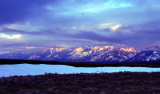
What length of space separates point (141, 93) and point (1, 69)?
103ft

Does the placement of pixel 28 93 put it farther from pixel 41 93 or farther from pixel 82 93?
pixel 82 93

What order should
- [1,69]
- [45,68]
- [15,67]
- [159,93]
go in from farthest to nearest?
[45,68] < [15,67] < [1,69] < [159,93]

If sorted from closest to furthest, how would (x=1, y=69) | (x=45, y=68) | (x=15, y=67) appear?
(x=1, y=69)
(x=15, y=67)
(x=45, y=68)

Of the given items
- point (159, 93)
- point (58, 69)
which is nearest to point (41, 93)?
point (159, 93)

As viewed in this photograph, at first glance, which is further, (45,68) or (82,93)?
(45,68)

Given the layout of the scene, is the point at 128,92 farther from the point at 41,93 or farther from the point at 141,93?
the point at 41,93

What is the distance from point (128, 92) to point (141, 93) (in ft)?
3.72

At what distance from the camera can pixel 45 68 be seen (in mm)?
48531

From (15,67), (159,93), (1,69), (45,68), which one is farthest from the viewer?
(45,68)

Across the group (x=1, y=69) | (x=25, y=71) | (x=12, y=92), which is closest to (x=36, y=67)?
(x=25, y=71)

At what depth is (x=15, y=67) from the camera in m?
45.0

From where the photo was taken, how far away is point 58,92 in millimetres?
19016

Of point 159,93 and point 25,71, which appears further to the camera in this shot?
point 25,71

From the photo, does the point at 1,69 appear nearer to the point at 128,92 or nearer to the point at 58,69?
the point at 58,69
